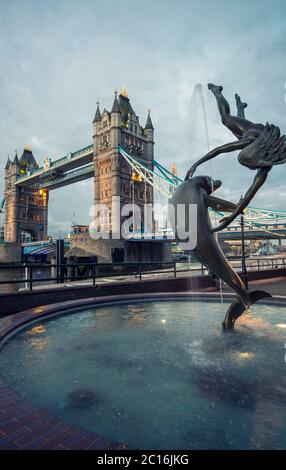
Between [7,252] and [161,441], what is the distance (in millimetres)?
63276

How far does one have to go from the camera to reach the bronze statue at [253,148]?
12.8ft

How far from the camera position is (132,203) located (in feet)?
180

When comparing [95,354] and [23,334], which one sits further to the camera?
[23,334]

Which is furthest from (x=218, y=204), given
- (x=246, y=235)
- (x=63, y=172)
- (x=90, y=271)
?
(x=63, y=172)

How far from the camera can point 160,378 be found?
2.80 m

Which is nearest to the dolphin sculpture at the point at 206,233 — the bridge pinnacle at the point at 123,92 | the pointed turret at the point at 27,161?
the bridge pinnacle at the point at 123,92

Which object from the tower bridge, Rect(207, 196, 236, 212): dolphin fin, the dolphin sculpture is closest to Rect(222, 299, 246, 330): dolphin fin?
the dolphin sculpture

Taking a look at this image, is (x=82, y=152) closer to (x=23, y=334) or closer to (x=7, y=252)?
(x=7, y=252)

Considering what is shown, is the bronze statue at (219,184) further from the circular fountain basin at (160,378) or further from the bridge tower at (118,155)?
the bridge tower at (118,155)

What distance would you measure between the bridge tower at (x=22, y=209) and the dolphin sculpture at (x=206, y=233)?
79.5 m

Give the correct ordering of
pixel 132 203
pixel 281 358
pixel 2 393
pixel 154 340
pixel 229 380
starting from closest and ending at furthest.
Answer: pixel 2 393 < pixel 229 380 < pixel 281 358 < pixel 154 340 < pixel 132 203

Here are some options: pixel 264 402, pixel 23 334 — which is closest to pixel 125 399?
pixel 264 402

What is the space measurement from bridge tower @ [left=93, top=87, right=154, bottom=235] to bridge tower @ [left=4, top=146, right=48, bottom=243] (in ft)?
112

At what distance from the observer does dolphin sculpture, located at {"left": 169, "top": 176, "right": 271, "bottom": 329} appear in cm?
435
